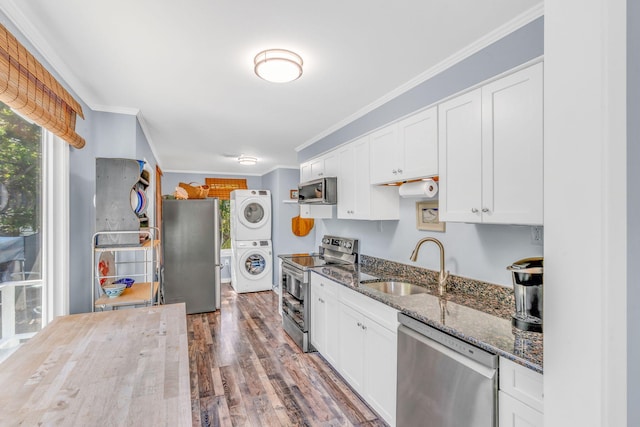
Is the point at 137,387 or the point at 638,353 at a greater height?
the point at 638,353

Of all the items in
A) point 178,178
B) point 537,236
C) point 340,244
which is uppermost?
point 178,178

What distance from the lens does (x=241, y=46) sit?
1.87 meters

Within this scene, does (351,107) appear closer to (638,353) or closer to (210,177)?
(638,353)

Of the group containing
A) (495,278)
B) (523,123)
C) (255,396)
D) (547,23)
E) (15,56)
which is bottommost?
(255,396)

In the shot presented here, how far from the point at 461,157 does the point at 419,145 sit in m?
0.40

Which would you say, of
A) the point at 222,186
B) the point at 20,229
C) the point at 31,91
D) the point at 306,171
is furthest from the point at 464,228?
the point at 222,186

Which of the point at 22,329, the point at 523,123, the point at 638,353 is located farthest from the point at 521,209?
the point at 22,329

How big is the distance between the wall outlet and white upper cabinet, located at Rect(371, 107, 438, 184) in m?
0.64

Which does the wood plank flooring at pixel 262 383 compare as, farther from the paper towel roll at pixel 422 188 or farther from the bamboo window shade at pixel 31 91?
the bamboo window shade at pixel 31 91

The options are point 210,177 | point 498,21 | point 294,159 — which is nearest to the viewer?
point 498,21

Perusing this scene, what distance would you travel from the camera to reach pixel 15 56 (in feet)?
4.53

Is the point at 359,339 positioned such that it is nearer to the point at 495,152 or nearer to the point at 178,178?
the point at 495,152

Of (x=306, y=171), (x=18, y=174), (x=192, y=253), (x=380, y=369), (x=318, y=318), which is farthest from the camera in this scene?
(x=192, y=253)

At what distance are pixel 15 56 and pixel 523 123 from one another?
2.33m
